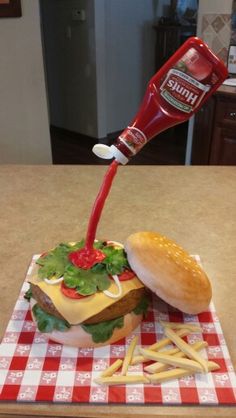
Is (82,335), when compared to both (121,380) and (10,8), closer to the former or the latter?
(121,380)

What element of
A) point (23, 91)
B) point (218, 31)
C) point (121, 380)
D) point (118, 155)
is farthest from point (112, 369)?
point (218, 31)

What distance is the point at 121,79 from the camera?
4215 millimetres

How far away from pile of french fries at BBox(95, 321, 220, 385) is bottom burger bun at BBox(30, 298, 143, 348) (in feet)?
0.08

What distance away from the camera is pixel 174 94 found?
60 centimetres

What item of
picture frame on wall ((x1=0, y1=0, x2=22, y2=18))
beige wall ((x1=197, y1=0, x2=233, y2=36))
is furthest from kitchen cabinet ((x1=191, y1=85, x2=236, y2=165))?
picture frame on wall ((x1=0, y1=0, x2=22, y2=18))

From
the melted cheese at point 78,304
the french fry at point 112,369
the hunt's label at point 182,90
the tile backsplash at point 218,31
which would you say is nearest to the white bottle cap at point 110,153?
the hunt's label at point 182,90

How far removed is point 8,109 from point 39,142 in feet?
0.90

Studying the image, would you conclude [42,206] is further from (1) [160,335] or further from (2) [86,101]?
(2) [86,101]

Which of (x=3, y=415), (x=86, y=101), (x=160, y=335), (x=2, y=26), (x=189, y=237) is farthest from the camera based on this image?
(x=86, y=101)

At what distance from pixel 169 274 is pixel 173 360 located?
13cm

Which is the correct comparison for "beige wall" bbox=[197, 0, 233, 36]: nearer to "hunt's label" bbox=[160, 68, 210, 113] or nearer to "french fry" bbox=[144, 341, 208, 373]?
"hunt's label" bbox=[160, 68, 210, 113]

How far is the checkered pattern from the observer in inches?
22.5

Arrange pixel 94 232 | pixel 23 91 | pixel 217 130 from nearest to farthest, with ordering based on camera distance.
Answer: pixel 94 232, pixel 23 91, pixel 217 130

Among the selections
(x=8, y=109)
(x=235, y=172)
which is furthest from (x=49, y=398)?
(x=8, y=109)
